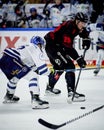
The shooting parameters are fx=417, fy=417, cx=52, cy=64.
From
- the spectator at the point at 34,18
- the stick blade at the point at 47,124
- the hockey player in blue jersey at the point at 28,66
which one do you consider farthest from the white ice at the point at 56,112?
the spectator at the point at 34,18

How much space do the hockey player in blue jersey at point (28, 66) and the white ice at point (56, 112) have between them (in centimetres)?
14

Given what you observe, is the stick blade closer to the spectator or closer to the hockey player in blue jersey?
the hockey player in blue jersey

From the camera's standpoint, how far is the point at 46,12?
862 centimetres

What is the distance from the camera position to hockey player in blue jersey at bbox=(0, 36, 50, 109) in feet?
15.6

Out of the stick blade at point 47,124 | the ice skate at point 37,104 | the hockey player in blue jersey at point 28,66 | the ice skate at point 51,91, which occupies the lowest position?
the ice skate at point 51,91

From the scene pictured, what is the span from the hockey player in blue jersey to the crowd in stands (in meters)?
3.33

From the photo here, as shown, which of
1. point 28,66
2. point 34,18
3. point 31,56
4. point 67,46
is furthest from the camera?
point 34,18

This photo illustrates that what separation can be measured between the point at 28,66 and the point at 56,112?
702mm

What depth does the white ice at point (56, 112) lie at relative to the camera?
407 centimetres

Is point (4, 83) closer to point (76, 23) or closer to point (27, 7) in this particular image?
point (76, 23)

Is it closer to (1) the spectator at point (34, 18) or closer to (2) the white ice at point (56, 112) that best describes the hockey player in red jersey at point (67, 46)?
(2) the white ice at point (56, 112)

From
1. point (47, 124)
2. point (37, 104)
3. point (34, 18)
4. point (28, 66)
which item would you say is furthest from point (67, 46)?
point (34, 18)

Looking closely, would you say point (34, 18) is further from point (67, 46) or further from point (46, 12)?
point (67, 46)

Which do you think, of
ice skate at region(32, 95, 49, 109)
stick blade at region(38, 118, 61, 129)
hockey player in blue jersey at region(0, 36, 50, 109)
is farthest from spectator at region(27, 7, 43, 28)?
stick blade at region(38, 118, 61, 129)
